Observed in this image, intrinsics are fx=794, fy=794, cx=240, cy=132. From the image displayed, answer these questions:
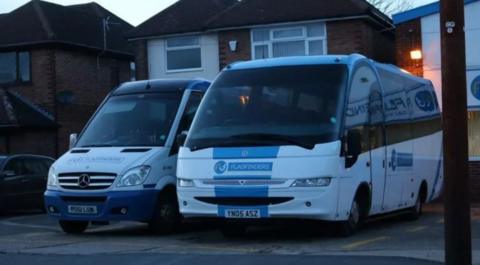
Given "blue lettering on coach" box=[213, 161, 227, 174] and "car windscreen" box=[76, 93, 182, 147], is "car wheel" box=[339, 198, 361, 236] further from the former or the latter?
"car windscreen" box=[76, 93, 182, 147]

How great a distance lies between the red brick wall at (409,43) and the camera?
64.7 ft

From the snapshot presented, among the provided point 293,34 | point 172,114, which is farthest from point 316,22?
Result: point 172,114

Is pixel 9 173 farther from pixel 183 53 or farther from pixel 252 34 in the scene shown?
pixel 183 53

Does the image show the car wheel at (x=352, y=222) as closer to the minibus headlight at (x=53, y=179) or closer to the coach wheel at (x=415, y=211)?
the coach wheel at (x=415, y=211)

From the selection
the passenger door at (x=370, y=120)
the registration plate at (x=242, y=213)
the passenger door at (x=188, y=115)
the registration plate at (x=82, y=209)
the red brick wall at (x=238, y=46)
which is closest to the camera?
the registration plate at (x=242, y=213)

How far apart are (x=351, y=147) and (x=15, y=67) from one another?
22.3m

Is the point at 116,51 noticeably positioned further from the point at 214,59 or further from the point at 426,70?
the point at 426,70

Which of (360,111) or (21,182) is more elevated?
(360,111)

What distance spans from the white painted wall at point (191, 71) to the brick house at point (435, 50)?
357 inches

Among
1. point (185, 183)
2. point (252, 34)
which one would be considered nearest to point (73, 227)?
point (185, 183)

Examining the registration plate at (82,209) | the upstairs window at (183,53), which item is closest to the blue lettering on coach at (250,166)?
the registration plate at (82,209)

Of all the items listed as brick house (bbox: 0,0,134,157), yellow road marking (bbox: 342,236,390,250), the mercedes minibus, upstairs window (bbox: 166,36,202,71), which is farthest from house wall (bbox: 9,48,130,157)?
yellow road marking (bbox: 342,236,390,250)

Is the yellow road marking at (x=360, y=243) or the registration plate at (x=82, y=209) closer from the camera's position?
the yellow road marking at (x=360, y=243)

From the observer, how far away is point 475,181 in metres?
19.0
